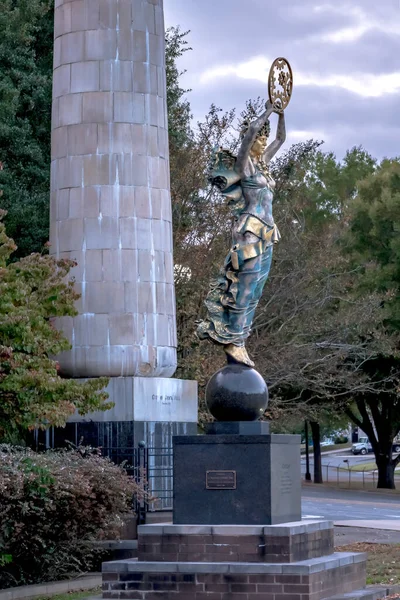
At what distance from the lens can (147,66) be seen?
64.2 ft

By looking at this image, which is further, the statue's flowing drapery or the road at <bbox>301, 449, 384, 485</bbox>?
the road at <bbox>301, 449, 384, 485</bbox>

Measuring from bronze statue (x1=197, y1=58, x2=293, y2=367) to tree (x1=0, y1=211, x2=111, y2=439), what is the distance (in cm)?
322

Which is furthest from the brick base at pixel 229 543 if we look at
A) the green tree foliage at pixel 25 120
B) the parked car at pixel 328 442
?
the parked car at pixel 328 442

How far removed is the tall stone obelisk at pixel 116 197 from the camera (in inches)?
738

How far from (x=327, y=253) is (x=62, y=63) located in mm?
16571

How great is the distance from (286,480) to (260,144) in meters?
4.19

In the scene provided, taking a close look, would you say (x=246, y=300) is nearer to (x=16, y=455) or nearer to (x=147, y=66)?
(x=16, y=455)

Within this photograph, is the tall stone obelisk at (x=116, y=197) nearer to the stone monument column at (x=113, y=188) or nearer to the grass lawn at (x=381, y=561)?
the stone monument column at (x=113, y=188)

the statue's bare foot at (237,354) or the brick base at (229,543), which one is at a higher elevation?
the statue's bare foot at (237,354)

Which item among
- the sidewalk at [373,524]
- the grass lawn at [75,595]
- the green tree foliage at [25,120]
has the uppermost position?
the green tree foliage at [25,120]

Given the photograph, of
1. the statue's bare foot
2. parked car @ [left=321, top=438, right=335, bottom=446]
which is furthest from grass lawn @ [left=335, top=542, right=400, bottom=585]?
parked car @ [left=321, top=438, right=335, bottom=446]

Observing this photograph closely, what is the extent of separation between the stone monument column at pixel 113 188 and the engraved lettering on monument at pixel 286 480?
5.66 meters

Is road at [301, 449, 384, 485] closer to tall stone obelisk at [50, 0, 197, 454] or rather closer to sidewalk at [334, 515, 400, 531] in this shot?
sidewalk at [334, 515, 400, 531]

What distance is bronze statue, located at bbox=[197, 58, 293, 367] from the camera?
1417cm
